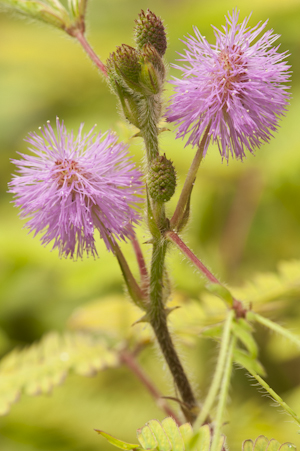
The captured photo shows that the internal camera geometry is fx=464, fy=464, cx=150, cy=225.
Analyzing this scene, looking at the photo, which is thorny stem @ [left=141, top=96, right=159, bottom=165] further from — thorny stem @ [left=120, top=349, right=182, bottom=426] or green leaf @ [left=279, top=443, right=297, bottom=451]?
thorny stem @ [left=120, top=349, right=182, bottom=426]

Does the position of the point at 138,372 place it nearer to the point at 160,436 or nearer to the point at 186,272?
the point at 186,272

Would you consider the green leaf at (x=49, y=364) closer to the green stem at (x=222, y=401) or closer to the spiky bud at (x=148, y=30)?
the green stem at (x=222, y=401)

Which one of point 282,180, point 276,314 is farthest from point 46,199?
point 282,180

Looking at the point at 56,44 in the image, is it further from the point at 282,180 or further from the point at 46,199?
the point at 46,199

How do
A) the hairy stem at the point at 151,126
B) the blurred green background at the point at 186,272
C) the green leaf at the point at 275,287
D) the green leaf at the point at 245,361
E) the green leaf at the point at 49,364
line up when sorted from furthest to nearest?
the blurred green background at the point at 186,272 → the green leaf at the point at 275,287 → the green leaf at the point at 49,364 → the hairy stem at the point at 151,126 → the green leaf at the point at 245,361

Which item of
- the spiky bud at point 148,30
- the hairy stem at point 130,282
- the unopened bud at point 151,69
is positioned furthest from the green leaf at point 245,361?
the spiky bud at point 148,30

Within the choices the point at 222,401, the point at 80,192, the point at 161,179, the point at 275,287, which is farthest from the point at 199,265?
the point at 275,287

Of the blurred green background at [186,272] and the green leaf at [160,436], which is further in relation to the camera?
the blurred green background at [186,272]
